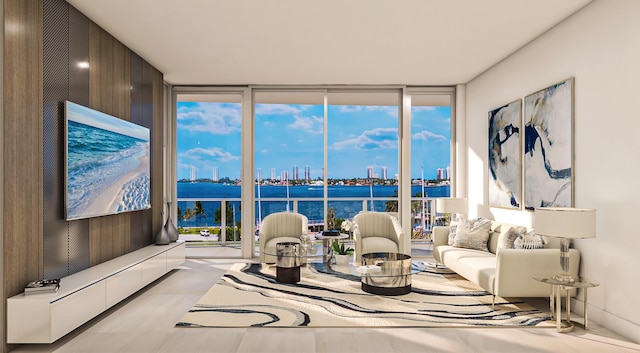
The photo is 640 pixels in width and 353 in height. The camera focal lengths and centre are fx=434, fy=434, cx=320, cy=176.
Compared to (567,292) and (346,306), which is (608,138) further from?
(346,306)

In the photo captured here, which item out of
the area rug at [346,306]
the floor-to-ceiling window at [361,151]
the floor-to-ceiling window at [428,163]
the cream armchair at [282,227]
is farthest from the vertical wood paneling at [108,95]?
the floor-to-ceiling window at [428,163]

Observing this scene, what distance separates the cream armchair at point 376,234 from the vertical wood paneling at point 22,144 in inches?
143

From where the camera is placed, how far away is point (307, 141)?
27.1 ft

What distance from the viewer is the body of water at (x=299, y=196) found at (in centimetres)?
762

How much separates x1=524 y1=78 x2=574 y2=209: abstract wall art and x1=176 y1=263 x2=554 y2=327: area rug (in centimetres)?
118

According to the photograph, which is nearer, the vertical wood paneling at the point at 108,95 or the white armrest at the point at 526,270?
the white armrest at the point at 526,270

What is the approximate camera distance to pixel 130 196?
16.6 ft

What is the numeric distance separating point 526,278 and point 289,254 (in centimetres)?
253

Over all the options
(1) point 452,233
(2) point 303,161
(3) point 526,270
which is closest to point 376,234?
(1) point 452,233

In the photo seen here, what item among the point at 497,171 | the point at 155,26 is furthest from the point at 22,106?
the point at 497,171

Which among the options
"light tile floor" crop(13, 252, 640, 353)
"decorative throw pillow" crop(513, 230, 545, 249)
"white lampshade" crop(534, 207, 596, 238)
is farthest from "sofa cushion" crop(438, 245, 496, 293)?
"white lampshade" crop(534, 207, 596, 238)

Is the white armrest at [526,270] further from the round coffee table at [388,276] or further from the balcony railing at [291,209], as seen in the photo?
the balcony railing at [291,209]

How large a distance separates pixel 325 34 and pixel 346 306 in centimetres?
285

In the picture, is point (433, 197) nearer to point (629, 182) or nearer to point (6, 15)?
point (629, 182)
